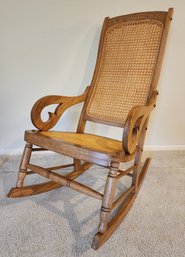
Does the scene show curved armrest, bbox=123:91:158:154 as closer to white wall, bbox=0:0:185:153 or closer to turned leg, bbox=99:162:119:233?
turned leg, bbox=99:162:119:233

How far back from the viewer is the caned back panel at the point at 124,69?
959 mm

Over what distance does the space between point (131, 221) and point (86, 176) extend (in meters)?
0.41

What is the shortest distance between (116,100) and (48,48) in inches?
21.7

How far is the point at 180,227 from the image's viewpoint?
0.76 meters

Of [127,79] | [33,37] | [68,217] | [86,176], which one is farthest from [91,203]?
[33,37]

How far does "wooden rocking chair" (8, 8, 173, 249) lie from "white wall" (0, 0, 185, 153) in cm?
24

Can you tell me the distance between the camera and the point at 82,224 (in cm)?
74

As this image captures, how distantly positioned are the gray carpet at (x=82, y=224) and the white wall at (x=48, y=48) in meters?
0.42

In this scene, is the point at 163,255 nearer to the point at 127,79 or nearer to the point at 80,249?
the point at 80,249

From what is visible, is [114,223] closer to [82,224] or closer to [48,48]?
[82,224]

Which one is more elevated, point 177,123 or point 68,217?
point 177,123

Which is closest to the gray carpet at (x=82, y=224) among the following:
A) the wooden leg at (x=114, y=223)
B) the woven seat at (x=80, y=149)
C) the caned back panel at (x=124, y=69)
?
the wooden leg at (x=114, y=223)

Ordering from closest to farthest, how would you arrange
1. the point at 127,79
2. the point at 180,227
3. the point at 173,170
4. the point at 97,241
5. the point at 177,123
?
the point at 97,241, the point at 180,227, the point at 127,79, the point at 173,170, the point at 177,123

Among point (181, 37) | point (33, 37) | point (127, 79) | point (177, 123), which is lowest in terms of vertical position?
point (177, 123)
